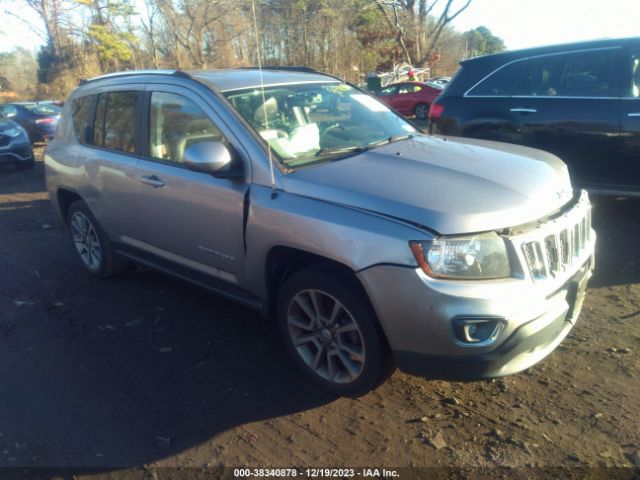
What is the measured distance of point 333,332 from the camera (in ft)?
10.7

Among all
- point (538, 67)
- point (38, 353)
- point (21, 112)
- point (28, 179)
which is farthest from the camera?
point (21, 112)

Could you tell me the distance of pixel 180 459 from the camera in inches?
115

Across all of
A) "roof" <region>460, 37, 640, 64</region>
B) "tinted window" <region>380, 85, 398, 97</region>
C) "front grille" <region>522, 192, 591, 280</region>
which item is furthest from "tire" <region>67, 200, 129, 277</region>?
"tinted window" <region>380, 85, 398, 97</region>

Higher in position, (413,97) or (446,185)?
(446,185)

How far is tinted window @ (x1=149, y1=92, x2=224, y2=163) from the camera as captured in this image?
388 cm

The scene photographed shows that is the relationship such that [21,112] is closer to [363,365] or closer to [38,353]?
[38,353]

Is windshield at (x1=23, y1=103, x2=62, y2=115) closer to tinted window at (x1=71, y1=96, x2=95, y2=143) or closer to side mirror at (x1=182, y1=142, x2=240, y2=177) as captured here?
tinted window at (x1=71, y1=96, x2=95, y2=143)

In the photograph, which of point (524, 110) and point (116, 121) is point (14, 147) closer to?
point (116, 121)

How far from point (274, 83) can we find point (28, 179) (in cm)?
880

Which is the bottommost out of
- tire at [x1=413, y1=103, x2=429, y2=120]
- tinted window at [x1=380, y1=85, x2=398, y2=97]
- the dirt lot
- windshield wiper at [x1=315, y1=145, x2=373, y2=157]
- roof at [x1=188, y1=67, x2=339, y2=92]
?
the dirt lot

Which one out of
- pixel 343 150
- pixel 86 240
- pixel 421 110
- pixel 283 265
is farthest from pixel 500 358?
pixel 421 110

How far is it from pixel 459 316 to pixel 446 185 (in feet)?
2.52

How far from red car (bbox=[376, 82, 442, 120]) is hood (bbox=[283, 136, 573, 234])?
17.9 m

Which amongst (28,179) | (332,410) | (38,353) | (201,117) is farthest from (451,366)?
(28,179)
